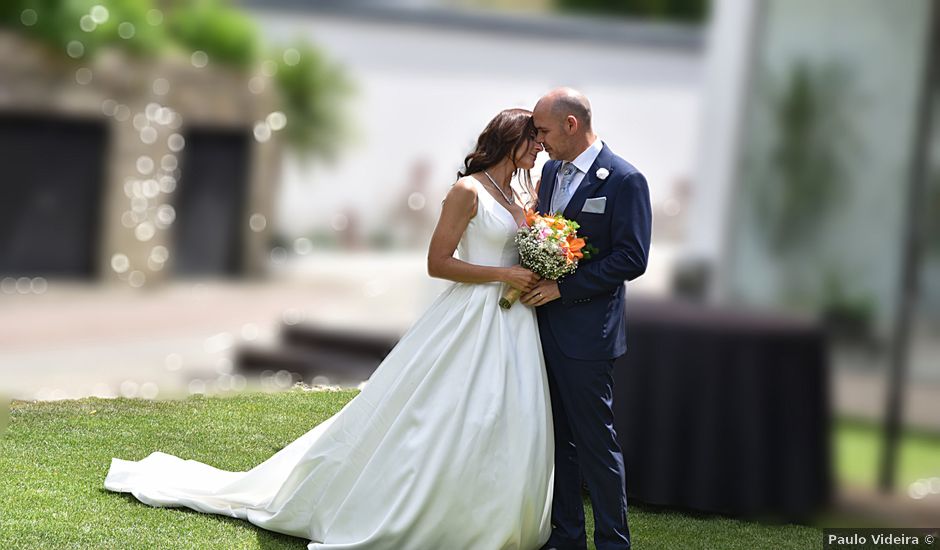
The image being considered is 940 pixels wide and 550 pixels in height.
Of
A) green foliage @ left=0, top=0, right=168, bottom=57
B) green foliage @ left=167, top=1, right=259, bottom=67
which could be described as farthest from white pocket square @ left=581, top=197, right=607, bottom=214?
green foliage @ left=0, top=0, right=168, bottom=57

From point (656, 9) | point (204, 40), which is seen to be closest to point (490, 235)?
point (656, 9)

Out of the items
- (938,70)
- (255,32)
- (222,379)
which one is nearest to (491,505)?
(255,32)

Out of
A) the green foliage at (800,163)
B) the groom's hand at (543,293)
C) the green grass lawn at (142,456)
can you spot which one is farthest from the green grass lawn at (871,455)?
the groom's hand at (543,293)

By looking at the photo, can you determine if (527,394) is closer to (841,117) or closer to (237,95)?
(841,117)

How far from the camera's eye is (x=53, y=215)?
630 cm

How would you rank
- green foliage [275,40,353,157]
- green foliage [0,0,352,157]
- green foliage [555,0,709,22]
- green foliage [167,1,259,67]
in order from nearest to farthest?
green foliage [555,0,709,22] → green foliage [0,0,352,157] → green foliage [275,40,353,157] → green foliage [167,1,259,67]

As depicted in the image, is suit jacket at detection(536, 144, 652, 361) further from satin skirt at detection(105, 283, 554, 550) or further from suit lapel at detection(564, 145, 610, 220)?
satin skirt at detection(105, 283, 554, 550)

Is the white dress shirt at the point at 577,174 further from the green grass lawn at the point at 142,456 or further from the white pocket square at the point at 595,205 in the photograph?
the green grass lawn at the point at 142,456

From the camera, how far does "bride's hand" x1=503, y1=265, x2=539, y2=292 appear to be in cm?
224

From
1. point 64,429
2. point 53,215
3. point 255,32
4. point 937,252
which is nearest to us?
point 255,32

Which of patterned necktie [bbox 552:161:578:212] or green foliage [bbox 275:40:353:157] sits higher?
green foliage [bbox 275:40:353:157]

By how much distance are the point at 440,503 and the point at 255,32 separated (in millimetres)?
1007

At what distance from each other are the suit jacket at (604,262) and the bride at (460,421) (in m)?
0.09

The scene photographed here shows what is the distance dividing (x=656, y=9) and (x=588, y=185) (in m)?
0.48
